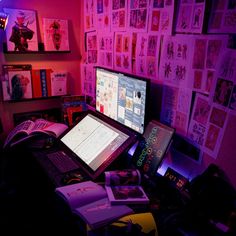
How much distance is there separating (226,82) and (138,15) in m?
0.78

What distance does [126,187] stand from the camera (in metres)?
1.40

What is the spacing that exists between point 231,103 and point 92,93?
145 cm

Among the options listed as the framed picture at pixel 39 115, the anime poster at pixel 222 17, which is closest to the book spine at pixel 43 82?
the framed picture at pixel 39 115

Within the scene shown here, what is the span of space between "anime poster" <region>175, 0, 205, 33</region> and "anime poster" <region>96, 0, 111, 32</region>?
29.7 inches

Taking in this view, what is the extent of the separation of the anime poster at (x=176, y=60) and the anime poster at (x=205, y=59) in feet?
0.13

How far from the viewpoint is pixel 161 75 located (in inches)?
63.2

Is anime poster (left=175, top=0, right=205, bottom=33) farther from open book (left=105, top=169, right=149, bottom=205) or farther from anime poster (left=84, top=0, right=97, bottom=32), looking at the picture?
anime poster (left=84, top=0, right=97, bottom=32)

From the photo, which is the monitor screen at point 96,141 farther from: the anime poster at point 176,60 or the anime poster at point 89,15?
the anime poster at point 89,15

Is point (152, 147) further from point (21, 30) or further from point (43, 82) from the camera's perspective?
point (21, 30)

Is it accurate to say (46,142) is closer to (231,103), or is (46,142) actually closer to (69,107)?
(69,107)

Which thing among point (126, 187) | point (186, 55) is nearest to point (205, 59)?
point (186, 55)

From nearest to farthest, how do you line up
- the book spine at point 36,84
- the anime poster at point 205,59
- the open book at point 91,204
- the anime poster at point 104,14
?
the open book at point 91,204
the anime poster at point 205,59
the anime poster at point 104,14
the book spine at point 36,84

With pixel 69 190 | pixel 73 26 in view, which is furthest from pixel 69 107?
pixel 69 190

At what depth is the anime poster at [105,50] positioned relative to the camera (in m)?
2.08
